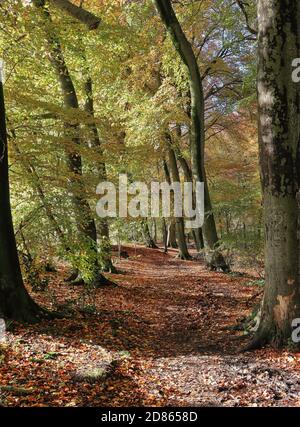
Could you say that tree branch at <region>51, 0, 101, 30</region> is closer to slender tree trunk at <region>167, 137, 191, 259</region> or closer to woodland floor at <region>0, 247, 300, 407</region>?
woodland floor at <region>0, 247, 300, 407</region>

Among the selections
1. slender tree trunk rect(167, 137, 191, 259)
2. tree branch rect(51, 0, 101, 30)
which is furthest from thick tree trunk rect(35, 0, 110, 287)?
slender tree trunk rect(167, 137, 191, 259)

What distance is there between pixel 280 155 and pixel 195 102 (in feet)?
27.3

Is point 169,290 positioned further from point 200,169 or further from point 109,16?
point 109,16

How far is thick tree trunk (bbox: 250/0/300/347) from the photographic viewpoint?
17.6 feet

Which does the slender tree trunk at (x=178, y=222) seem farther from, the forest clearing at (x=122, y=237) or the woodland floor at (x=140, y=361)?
the woodland floor at (x=140, y=361)

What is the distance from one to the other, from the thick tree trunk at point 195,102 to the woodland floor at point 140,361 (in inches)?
178

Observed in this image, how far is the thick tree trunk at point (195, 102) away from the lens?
10938mm

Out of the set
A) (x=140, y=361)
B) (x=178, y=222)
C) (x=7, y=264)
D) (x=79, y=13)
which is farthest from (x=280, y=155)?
(x=178, y=222)

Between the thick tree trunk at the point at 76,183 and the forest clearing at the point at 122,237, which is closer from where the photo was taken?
the forest clearing at the point at 122,237

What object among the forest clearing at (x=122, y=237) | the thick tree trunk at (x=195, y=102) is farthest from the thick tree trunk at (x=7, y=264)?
the thick tree trunk at (x=195, y=102)

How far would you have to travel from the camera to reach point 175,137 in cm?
1841

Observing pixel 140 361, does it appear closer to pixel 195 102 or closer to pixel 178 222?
pixel 195 102

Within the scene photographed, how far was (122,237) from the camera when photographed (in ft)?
46.9
